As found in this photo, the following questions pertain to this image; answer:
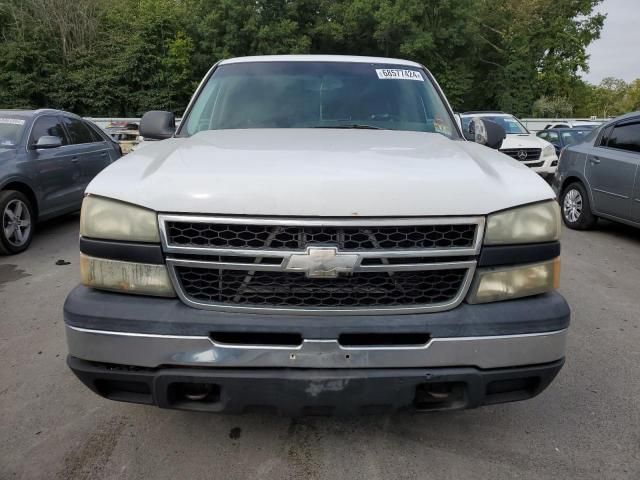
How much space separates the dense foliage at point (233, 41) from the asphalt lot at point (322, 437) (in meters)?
32.6

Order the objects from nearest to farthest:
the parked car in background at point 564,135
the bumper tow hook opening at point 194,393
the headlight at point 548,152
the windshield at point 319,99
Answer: the bumper tow hook opening at point 194,393
the windshield at point 319,99
the headlight at point 548,152
the parked car in background at point 564,135

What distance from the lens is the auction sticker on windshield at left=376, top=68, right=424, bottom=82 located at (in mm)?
3703

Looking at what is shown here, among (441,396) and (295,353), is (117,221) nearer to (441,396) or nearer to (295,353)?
(295,353)

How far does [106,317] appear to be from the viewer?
2.08 meters

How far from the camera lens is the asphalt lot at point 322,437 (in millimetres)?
2465

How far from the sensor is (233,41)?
3384 cm

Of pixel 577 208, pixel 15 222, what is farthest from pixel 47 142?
pixel 577 208

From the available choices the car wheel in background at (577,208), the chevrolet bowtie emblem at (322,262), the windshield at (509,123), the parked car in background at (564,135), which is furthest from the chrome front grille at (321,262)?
the parked car in background at (564,135)

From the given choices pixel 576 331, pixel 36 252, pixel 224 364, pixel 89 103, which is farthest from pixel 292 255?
pixel 89 103

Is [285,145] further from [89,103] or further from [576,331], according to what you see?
[89,103]

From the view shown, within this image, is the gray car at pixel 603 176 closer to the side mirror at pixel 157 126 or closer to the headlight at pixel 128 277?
the side mirror at pixel 157 126

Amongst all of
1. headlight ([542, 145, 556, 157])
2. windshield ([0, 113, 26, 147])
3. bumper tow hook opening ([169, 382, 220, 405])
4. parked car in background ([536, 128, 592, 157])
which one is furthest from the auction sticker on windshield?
parked car in background ([536, 128, 592, 157])

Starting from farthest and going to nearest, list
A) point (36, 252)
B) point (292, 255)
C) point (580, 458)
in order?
point (36, 252)
point (580, 458)
point (292, 255)

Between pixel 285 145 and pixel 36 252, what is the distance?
506cm
